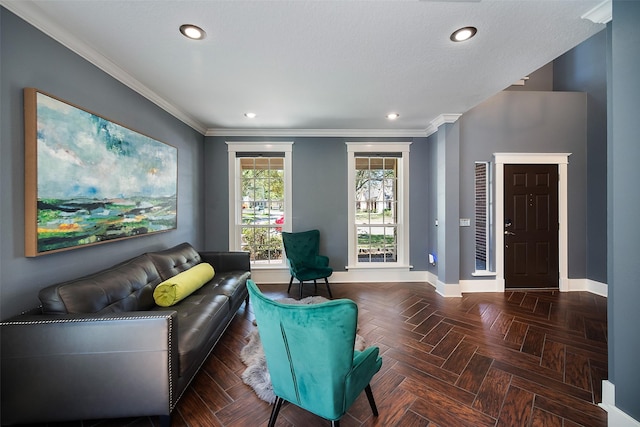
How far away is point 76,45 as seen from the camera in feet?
6.08

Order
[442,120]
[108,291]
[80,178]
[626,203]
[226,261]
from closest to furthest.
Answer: [626,203]
[108,291]
[80,178]
[226,261]
[442,120]

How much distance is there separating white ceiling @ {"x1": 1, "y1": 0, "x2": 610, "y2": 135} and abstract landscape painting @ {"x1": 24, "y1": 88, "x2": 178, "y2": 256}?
558 mm

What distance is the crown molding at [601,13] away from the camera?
151cm

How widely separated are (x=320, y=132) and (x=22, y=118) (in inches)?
131

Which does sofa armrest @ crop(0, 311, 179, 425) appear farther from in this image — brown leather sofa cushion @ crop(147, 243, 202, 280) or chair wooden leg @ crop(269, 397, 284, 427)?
brown leather sofa cushion @ crop(147, 243, 202, 280)

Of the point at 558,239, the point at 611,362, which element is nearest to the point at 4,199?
the point at 611,362

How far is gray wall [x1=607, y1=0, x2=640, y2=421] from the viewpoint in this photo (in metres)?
1.31

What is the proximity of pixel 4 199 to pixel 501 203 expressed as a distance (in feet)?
17.4

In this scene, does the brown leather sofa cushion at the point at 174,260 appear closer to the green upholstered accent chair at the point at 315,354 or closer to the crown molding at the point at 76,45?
the green upholstered accent chair at the point at 315,354

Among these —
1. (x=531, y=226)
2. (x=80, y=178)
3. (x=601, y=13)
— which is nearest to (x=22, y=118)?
(x=80, y=178)

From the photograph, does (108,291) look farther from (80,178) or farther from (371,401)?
(371,401)

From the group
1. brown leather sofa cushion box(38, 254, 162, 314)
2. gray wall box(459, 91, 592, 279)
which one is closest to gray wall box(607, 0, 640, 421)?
gray wall box(459, 91, 592, 279)

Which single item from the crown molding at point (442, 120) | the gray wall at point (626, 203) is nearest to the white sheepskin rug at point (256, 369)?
the gray wall at point (626, 203)

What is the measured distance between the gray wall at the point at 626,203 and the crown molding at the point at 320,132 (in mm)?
2846
